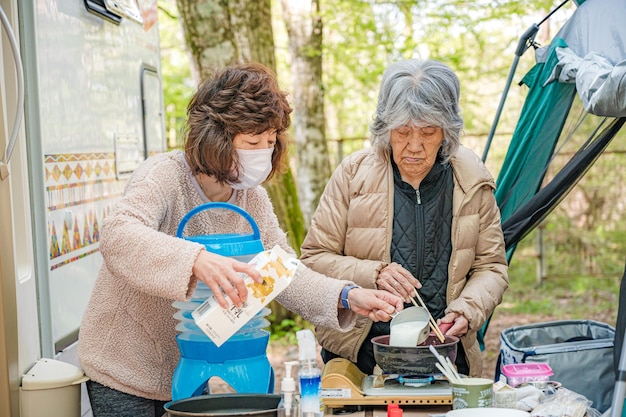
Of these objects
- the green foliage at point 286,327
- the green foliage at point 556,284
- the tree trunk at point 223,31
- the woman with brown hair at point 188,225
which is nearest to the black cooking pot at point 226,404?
the woman with brown hair at point 188,225

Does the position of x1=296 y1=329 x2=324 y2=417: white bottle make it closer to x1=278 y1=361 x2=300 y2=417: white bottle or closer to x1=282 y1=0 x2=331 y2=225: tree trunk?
x1=278 y1=361 x2=300 y2=417: white bottle

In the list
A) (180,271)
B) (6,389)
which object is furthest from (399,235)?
(6,389)

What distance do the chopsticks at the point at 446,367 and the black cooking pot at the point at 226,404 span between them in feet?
1.75

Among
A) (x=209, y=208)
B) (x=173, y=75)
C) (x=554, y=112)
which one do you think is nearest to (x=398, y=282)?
(x=209, y=208)

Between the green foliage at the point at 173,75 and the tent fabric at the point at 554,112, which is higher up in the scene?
the green foliage at the point at 173,75

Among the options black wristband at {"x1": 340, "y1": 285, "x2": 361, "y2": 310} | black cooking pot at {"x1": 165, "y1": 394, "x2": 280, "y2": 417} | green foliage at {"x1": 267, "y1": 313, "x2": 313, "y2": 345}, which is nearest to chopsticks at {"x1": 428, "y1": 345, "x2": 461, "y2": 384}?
black wristband at {"x1": 340, "y1": 285, "x2": 361, "y2": 310}

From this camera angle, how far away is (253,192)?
2.69 meters

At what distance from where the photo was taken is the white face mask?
2479mm

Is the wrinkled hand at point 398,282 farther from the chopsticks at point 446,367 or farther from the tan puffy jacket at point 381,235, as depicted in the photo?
the chopsticks at point 446,367

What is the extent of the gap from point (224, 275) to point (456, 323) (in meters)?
1.07

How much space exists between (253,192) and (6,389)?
923 mm

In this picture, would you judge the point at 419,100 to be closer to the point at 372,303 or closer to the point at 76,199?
the point at 372,303

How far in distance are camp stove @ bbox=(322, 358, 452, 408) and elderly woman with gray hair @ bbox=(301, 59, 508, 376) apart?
0.39 m

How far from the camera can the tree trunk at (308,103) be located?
8.69 meters
